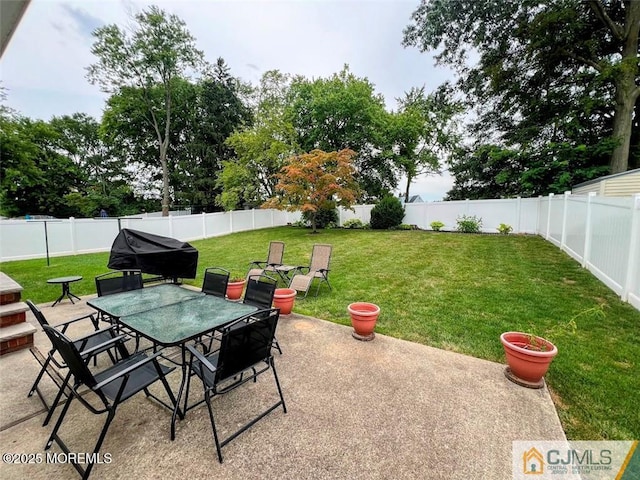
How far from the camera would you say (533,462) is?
1902mm

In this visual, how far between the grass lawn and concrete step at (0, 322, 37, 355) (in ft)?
7.92

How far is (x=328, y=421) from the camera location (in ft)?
7.35

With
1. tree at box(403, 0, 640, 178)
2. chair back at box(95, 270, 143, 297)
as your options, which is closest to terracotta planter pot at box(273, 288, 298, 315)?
chair back at box(95, 270, 143, 297)

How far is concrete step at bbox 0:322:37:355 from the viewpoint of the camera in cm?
331

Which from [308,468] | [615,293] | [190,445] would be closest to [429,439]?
[308,468]

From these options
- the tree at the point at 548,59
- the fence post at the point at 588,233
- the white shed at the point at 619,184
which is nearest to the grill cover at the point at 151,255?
the fence post at the point at 588,233

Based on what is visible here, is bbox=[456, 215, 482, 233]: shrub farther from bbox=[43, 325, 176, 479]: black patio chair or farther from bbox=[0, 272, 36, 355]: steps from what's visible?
bbox=[0, 272, 36, 355]: steps

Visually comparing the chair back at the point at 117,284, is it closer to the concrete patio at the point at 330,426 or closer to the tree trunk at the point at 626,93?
the concrete patio at the point at 330,426

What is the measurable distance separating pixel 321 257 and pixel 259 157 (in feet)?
42.1

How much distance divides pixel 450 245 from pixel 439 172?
498 inches

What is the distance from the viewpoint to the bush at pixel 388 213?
50.0 feet

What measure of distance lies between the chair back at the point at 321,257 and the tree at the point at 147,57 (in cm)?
1808

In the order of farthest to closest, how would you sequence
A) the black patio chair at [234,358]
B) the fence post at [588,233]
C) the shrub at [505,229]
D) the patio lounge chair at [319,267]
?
1. the shrub at [505,229]
2. the fence post at [588,233]
3. the patio lounge chair at [319,267]
4. the black patio chair at [234,358]

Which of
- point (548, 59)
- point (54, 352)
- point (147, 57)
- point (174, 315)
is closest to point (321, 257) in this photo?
point (174, 315)
